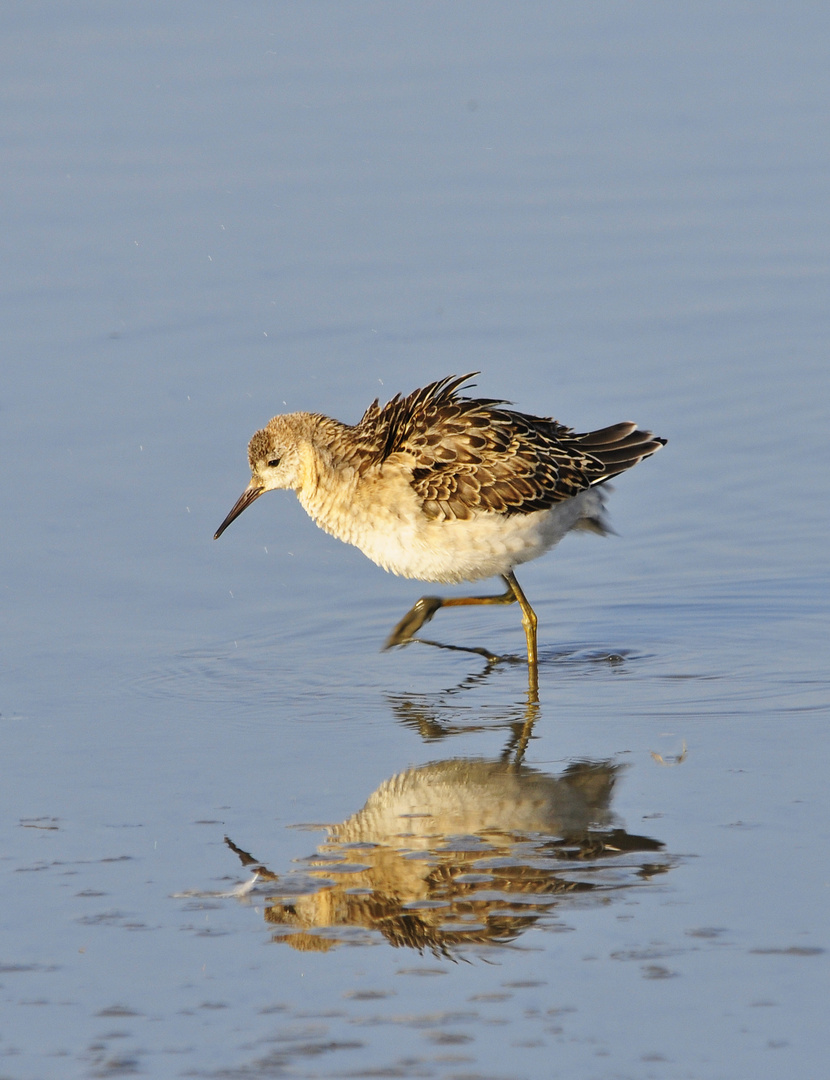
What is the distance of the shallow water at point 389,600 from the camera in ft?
18.1

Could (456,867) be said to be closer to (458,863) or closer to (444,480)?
(458,863)

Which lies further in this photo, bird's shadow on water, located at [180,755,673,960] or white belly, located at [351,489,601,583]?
white belly, located at [351,489,601,583]

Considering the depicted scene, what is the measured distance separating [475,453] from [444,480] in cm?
25

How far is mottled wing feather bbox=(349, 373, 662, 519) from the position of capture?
913cm

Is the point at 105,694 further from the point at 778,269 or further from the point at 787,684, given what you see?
the point at 778,269

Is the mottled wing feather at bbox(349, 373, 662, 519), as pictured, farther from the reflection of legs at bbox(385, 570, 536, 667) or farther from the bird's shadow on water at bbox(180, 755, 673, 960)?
the bird's shadow on water at bbox(180, 755, 673, 960)

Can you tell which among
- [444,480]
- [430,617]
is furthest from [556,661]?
[444,480]

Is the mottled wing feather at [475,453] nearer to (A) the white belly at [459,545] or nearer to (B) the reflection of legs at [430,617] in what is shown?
(A) the white belly at [459,545]

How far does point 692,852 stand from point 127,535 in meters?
5.18

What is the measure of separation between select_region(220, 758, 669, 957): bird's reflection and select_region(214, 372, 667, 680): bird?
1.99 meters

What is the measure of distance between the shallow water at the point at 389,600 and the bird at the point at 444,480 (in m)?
0.59

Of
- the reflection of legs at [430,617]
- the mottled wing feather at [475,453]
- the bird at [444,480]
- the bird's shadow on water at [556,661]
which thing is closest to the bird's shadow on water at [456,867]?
the bird's shadow on water at [556,661]

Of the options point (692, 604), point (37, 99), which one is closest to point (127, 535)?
point (692, 604)

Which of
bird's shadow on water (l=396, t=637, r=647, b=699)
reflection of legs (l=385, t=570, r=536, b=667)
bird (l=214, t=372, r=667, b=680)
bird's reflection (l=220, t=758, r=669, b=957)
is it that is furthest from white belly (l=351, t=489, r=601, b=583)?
bird's reflection (l=220, t=758, r=669, b=957)
